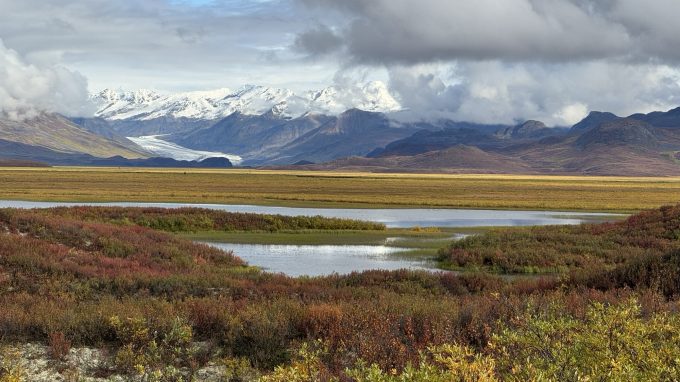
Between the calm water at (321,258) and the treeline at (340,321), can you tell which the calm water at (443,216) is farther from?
the treeline at (340,321)

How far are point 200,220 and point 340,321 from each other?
47.1 m

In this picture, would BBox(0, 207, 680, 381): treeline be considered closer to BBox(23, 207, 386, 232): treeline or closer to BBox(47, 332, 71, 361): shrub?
BBox(47, 332, 71, 361): shrub

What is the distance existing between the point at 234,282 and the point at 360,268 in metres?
14.2

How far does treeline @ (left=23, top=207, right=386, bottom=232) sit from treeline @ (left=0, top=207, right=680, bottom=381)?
2652 centimetres

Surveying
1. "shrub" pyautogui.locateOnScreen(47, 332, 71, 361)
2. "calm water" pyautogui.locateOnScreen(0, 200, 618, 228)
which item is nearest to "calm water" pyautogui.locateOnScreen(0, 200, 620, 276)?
"calm water" pyautogui.locateOnScreen(0, 200, 618, 228)

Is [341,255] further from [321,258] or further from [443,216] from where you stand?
[443,216]

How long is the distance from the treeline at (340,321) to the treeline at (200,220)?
26.5 metres

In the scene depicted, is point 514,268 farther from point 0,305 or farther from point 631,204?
point 631,204

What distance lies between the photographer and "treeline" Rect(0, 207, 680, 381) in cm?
881

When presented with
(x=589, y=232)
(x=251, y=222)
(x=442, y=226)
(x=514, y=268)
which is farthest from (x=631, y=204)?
(x=514, y=268)

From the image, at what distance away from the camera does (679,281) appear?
20500mm

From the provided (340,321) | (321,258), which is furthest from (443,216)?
(340,321)

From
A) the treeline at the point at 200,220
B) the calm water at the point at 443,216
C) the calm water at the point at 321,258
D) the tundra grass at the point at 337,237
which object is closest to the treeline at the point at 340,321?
the calm water at the point at 321,258

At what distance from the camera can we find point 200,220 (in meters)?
59.5
